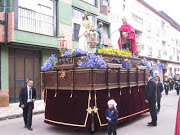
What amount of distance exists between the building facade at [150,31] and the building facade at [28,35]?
21.1ft

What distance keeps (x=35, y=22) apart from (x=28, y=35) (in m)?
1.41

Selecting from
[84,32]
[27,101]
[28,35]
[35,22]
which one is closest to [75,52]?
[84,32]

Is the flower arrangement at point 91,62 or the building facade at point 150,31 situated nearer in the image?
the flower arrangement at point 91,62

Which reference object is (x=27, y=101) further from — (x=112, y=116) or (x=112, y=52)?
(x=112, y=52)

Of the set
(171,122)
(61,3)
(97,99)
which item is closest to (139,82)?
(171,122)

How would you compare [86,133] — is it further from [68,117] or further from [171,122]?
[171,122]

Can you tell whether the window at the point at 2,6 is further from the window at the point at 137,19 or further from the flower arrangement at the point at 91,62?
the window at the point at 137,19

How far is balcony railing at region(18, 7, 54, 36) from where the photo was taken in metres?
13.3

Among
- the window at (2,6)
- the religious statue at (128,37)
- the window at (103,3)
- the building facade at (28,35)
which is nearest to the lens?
the religious statue at (128,37)

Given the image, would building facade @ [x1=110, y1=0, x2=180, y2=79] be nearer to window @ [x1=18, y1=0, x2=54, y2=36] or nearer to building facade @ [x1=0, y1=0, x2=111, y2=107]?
building facade @ [x1=0, y1=0, x2=111, y2=107]

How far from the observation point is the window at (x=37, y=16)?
13370mm

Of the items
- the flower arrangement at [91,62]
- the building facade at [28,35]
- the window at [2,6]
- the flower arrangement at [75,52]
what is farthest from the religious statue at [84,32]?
the window at [2,6]

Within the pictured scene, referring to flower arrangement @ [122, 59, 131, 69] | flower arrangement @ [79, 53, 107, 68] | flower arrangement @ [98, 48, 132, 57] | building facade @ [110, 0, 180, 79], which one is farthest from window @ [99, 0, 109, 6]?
flower arrangement @ [79, 53, 107, 68]

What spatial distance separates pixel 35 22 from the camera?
1415 centimetres
